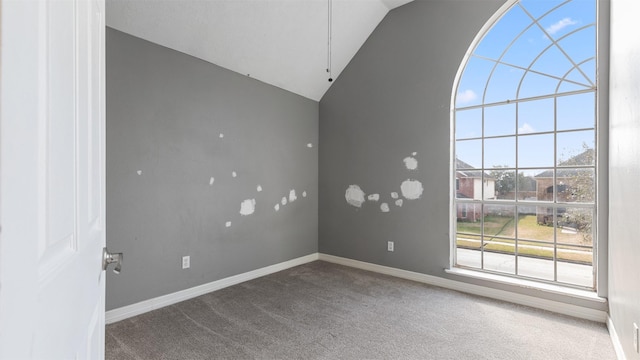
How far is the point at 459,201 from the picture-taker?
3.27 m

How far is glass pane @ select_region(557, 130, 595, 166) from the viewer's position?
260 centimetres

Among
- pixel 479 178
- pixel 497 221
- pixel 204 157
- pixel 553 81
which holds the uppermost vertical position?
pixel 553 81

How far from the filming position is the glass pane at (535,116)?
2.80 meters

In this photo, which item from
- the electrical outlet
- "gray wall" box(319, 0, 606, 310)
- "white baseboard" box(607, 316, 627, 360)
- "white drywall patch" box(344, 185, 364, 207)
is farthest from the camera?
"white drywall patch" box(344, 185, 364, 207)

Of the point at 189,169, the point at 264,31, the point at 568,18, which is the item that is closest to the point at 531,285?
the point at 568,18

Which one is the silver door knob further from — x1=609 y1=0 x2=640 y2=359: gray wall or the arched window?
the arched window

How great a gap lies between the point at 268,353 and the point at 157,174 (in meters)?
1.76

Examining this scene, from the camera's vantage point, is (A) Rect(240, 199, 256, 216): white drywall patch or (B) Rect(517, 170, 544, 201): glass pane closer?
(B) Rect(517, 170, 544, 201): glass pane

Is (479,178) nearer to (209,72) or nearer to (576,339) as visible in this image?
(576,339)

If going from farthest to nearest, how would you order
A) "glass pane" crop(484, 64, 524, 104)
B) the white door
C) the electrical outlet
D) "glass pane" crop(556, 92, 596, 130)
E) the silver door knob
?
1. "glass pane" crop(484, 64, 524, 104)
2. "glass pane" crop(556, 92, 596, 130)
3. the electrical outlet
4. the silver door knob
5. the white door

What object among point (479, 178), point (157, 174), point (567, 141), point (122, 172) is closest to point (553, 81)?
point (567, 141)

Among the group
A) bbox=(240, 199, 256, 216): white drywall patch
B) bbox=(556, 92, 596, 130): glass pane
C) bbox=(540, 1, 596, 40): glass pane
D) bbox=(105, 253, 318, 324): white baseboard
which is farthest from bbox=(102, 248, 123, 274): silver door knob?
bbox=(540, 1, 596, 40): glass pane

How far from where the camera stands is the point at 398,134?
357 centimetres

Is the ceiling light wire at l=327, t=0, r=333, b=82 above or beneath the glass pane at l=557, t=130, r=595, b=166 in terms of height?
above
